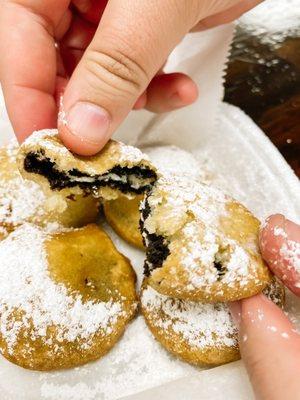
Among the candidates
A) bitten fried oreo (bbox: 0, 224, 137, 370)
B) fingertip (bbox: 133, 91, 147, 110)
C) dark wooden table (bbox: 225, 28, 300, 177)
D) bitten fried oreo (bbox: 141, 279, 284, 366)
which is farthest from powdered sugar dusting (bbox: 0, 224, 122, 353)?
dark wooden table (bbox: 225, 28, 300, 177)

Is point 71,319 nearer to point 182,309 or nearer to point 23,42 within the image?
point 182,309

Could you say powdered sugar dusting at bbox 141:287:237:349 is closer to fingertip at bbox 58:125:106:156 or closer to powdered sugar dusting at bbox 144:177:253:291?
powdered sugar dusting at bbox 144:177:253:291

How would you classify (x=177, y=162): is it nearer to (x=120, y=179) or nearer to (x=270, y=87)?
(x=120, y=179)

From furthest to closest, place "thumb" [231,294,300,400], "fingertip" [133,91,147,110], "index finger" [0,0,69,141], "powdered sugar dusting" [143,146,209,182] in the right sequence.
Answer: "fingertip" [133,91,147,110], "powdered sugar dusting" [143,146,209,182], "index finger" [0,0,69,141], "thumb" [231,294,300,400]

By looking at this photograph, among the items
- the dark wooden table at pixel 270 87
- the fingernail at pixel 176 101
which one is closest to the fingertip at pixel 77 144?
the fingernail at pixel 176 101

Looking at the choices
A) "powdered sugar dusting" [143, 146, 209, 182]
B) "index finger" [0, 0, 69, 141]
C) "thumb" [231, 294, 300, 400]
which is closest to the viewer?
"thumb" [231, 294, 300, 400]

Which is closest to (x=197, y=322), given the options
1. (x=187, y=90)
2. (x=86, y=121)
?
(x=86, y=121)

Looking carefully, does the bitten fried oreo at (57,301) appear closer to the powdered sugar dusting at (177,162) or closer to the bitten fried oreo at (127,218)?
the bitten fried oreo at (127,218)
